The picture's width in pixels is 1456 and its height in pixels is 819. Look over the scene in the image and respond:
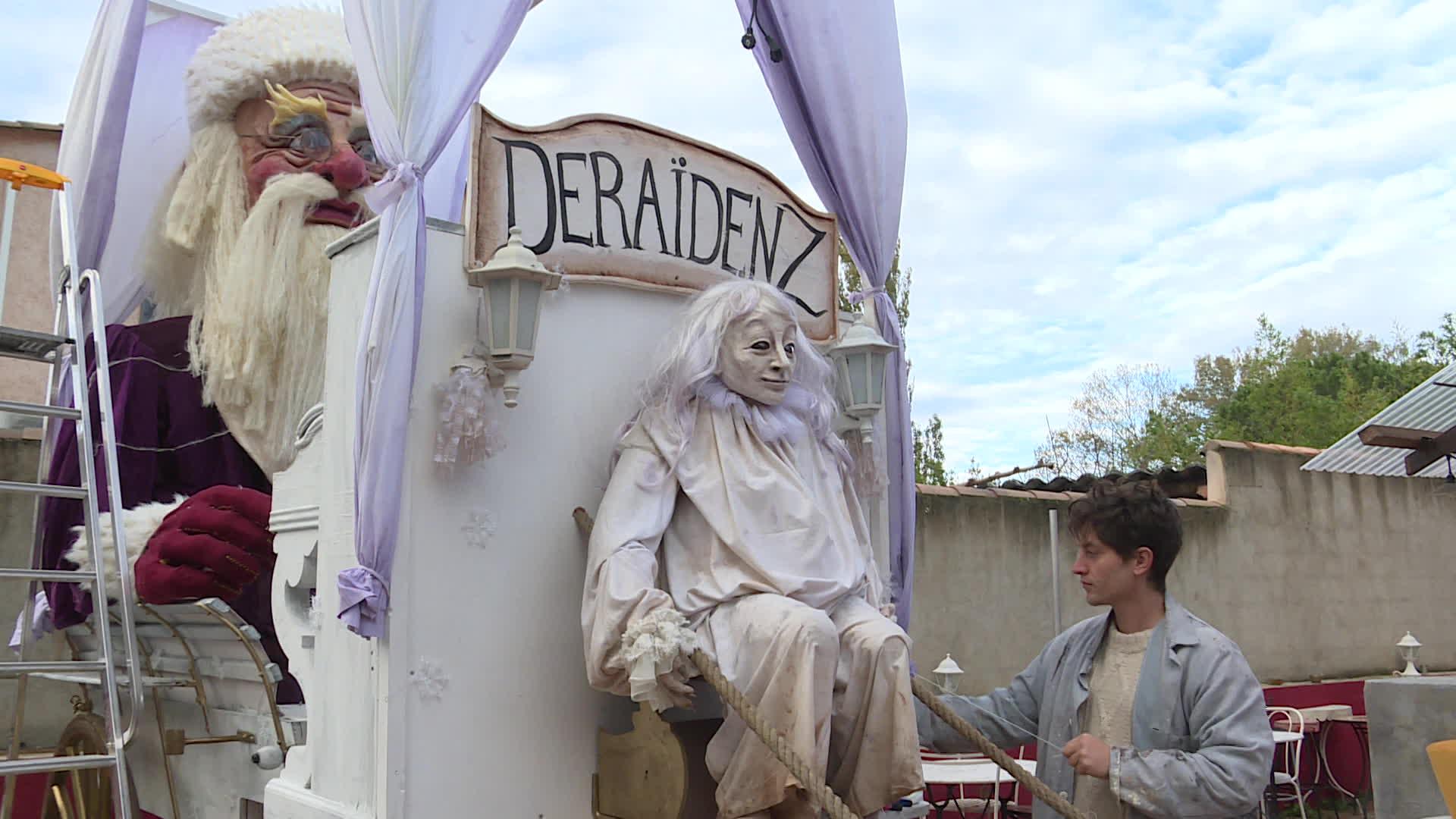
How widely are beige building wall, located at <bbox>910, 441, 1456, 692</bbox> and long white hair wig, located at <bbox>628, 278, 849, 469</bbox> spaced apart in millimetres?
4349

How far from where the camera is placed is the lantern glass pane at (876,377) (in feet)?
13.3

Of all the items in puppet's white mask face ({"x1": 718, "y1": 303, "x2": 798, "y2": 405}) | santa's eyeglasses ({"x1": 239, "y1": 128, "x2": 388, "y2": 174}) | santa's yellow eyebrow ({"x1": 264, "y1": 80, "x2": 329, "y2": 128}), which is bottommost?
puppet's white mask face ({"x1": 718, "y1": 303, "x2": 798, "y2": 405})

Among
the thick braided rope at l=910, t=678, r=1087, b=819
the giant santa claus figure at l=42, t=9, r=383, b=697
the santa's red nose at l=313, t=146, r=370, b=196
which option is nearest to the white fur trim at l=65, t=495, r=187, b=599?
the giant santa claus figure at l=42, t=9, r=383, b=697

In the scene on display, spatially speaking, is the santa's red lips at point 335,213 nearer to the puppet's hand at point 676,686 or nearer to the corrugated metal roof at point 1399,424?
the puppet's hand at point 676,686

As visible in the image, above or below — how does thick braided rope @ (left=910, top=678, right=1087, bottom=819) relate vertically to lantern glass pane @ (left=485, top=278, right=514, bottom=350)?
below

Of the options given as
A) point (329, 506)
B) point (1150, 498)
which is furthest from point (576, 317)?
point (1150, 498)

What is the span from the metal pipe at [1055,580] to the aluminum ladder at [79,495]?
5788 mm

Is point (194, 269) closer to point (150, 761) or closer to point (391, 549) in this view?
point (150, 761)

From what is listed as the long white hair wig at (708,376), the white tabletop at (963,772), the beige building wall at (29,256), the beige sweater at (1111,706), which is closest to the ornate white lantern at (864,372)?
the long white hair wig at (708,376)

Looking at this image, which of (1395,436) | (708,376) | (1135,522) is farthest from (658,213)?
(1395,436)

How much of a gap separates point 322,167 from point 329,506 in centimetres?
221

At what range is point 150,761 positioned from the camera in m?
4.91

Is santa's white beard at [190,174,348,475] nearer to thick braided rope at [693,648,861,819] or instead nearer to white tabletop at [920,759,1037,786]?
thick braided rope at [693,648,861,819]

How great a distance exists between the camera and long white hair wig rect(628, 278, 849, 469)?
3490 mm
